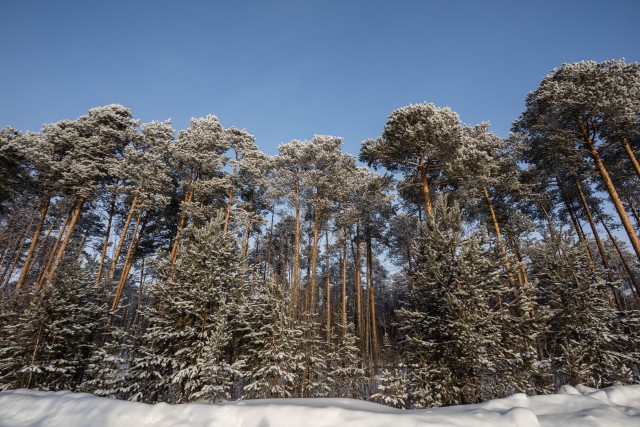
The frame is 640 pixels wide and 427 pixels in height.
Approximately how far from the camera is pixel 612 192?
12320 millimetres

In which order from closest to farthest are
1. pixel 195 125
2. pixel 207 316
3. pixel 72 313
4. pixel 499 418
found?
pixel 499 418 → pixel 207 316 → pixel 72 313 → pixel 195 125

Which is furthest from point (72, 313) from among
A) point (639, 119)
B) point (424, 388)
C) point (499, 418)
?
point (639, 119)

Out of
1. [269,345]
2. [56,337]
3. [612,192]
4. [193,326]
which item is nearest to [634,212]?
[612,192]

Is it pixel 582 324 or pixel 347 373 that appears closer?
pixel 582 324

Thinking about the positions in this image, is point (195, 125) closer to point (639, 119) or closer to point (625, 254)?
point (639, 119)

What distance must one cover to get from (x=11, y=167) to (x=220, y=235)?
17.8 meters

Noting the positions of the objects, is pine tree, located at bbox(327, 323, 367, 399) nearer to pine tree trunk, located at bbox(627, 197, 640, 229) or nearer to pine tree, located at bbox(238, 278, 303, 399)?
pine tree, located at bbox(238, 278, 303, 399)

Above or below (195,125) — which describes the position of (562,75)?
below

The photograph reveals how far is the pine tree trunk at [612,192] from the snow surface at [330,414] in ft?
35.6

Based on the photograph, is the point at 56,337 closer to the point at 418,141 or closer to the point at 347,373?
the point at 347,373

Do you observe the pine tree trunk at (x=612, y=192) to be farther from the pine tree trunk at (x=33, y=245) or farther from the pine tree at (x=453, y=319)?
the pine tree trunk at (x=33, y=245)

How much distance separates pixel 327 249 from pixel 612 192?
1724cm

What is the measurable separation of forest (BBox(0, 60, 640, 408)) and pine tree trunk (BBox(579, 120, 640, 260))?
101 mm

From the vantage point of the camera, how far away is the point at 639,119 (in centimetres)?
1239
